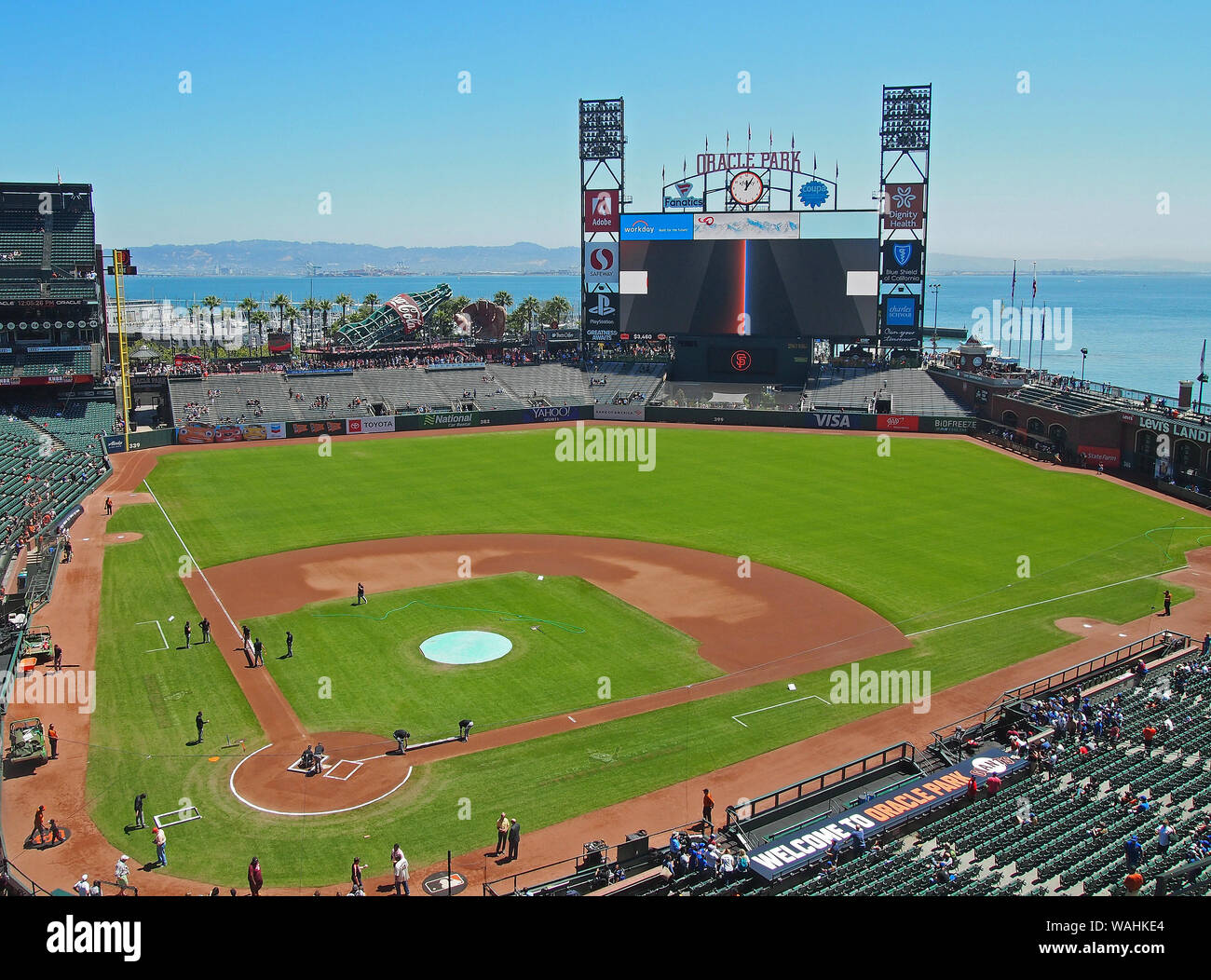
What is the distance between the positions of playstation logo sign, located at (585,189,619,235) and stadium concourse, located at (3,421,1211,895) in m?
67.7

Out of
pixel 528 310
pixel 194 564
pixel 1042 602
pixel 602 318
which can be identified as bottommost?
pixel 1042 602

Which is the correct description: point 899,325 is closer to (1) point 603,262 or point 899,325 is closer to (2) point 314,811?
(1) point 603,262

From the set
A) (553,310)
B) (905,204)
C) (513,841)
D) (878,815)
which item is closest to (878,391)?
(905,204)

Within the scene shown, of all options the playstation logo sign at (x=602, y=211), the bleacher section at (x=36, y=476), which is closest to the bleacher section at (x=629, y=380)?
the playstation logo sign at (x=602, y=211)

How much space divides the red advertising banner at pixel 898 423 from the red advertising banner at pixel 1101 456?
1667 cm

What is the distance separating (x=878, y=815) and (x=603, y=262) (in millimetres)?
76939

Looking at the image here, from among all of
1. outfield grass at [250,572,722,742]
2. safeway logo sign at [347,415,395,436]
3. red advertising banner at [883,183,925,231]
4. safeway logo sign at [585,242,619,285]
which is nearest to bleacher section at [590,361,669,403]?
safeway logo sign at [585,242,619,285]

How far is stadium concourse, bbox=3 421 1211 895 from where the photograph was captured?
19.2 meters

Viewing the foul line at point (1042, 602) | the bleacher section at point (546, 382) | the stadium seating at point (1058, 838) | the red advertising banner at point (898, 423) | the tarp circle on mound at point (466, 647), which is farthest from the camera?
the bleacher section at point (546, 382)

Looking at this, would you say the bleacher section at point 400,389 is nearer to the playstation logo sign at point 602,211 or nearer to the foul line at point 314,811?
the playstation logo sign at point 602,211

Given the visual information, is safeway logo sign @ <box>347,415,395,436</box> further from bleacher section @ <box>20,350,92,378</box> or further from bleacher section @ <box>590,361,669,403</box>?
bleacher section @ <box>20,350,92,378</box>

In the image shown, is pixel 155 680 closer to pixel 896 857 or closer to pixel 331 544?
pixel 331 544

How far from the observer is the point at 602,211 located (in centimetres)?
9219

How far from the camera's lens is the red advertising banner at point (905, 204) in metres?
86.3
